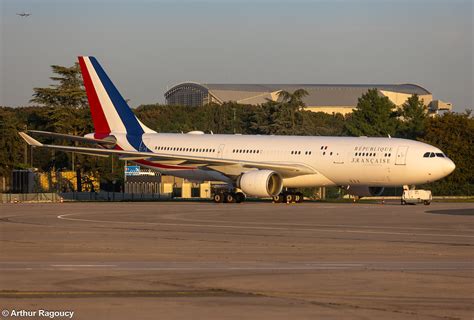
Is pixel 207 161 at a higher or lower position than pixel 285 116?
lower

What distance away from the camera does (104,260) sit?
19.7 m

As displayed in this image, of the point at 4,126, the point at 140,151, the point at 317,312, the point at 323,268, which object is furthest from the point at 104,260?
the point at 4,126

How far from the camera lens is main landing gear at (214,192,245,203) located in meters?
52.1

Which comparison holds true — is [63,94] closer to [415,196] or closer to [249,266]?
[415,196]

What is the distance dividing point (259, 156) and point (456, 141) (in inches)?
1184

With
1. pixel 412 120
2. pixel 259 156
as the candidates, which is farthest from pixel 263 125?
pixel 259 156

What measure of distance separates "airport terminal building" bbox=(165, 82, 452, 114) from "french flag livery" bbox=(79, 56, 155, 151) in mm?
86119

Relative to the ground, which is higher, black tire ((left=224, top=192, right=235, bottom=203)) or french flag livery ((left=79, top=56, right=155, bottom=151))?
french flag livery ((left=79, top=56, right=155, bottom=151))

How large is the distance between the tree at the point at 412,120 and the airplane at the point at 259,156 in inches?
1568

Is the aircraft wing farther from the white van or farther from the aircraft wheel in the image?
the white van

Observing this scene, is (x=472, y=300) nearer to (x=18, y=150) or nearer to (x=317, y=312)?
(x=317, y=312)

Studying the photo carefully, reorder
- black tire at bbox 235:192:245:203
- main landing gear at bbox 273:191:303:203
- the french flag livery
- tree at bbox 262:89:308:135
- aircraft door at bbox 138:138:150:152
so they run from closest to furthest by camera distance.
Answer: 1. main landing gear at bbox 273:191:303:203
2. black tire at bbox 235:192:245:203
3. aircraft door at bbox 138:138:150:152
4. the french flag livery
5. tree at bbox 262:89:308:135

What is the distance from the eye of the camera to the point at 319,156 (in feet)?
166

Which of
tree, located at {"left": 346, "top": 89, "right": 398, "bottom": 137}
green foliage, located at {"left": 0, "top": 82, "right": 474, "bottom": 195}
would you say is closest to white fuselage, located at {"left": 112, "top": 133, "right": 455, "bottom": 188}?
green foliage, located at {"left": 0, "top": 82, "right": 474, "bottom": 195}
